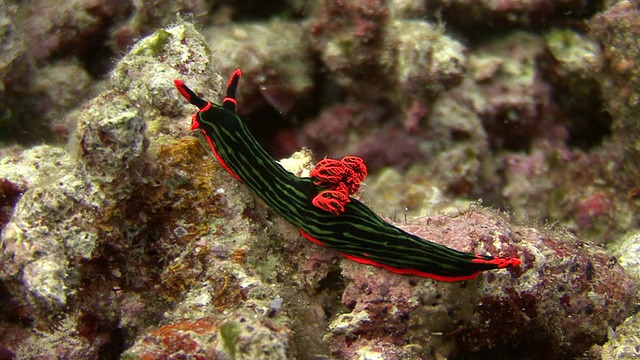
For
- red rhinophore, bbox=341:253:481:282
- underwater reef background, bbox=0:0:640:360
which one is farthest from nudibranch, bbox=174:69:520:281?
underwater reef background, bbox=0:0:640:360

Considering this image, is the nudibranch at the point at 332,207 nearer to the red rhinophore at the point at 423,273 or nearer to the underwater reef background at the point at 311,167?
the red rhinophore at the point at 423,273

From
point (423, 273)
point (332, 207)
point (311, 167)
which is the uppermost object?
point (332, 207)

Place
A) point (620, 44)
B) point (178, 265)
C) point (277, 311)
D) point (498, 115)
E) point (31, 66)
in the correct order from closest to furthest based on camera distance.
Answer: point (277, 311) < point (178, 265) < point (620, 44) < point (498, 115) < point (31, 66)

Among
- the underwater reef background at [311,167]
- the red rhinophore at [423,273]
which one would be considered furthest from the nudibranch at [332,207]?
the underwater reef background at [311,167]

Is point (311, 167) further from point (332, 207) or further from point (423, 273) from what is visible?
point (423, 273)

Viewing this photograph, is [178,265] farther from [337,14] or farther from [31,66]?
[31,66]

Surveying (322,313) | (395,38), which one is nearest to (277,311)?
(322,313)

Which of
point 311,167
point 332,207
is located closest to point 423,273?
point 332,207

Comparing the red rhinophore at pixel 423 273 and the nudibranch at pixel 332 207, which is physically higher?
the nudibranch at pixel 332 207
